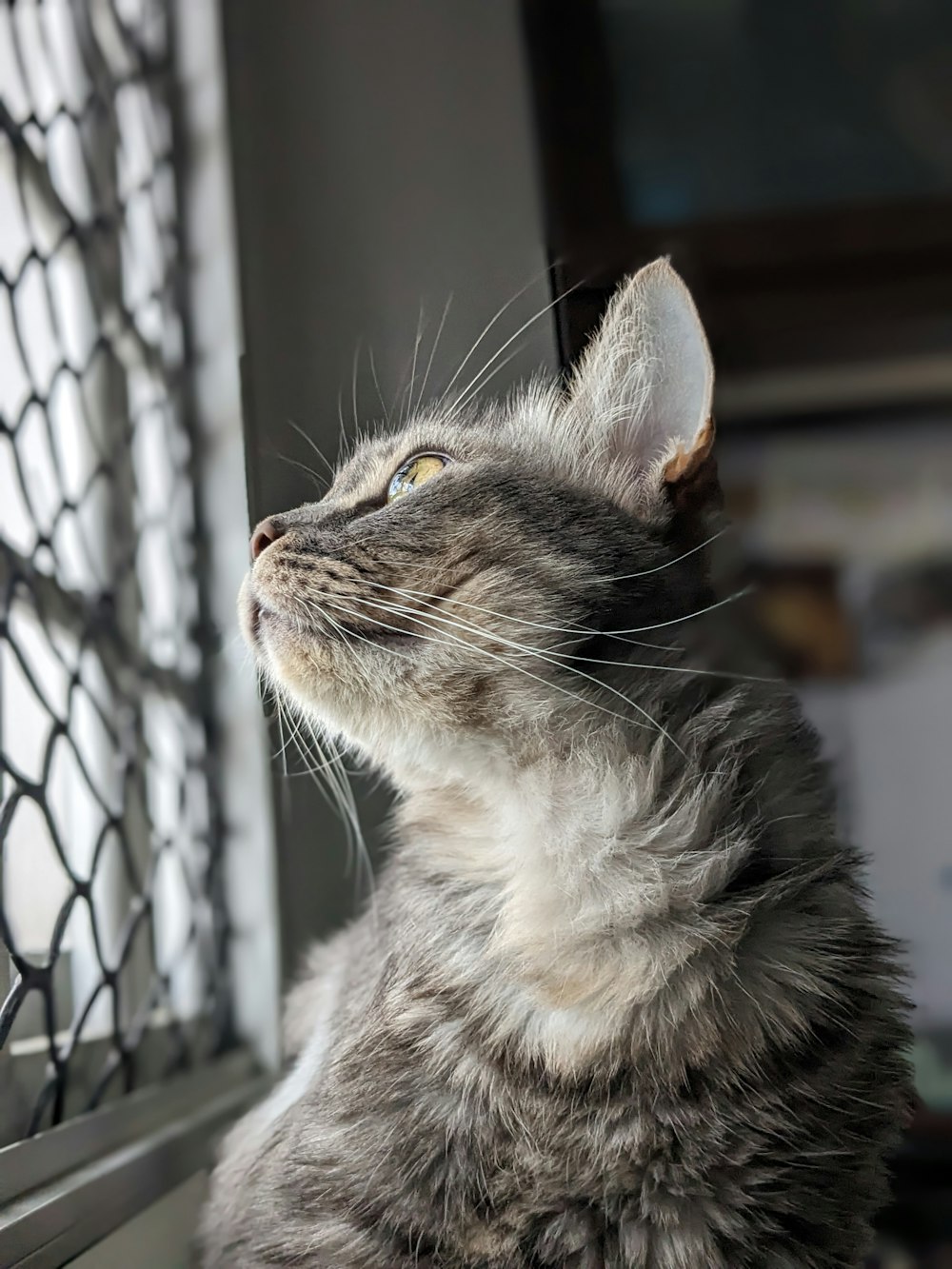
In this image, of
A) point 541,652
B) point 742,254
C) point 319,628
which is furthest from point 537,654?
point 742,254

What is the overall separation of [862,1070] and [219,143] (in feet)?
2.00

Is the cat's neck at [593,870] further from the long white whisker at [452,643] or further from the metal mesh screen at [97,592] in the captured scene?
the metal mesh screen at [97,592]

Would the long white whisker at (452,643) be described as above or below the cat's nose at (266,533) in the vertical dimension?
below

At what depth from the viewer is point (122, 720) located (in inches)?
32.3

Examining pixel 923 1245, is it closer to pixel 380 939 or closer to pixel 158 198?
pixel 380 939

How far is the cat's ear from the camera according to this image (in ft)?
1.44

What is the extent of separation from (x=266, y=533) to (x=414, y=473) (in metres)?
0.07

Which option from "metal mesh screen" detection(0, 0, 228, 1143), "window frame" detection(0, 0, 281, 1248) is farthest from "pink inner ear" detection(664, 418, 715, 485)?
"metal mesh screen" detection(0, 0, 228, 1143)

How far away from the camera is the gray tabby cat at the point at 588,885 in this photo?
0.43 meters

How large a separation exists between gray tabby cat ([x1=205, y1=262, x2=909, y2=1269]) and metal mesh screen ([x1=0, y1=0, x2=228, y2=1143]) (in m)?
0.25

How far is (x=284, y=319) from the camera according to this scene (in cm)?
47

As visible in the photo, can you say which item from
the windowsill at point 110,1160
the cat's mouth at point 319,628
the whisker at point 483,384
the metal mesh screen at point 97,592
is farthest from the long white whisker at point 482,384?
the windowsill at point 110,1160

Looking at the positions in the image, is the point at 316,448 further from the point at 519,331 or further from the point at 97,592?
the point at 97,592

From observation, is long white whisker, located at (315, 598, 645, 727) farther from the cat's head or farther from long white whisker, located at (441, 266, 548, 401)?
long white whisker, located at (441, 266, 548, 401)
